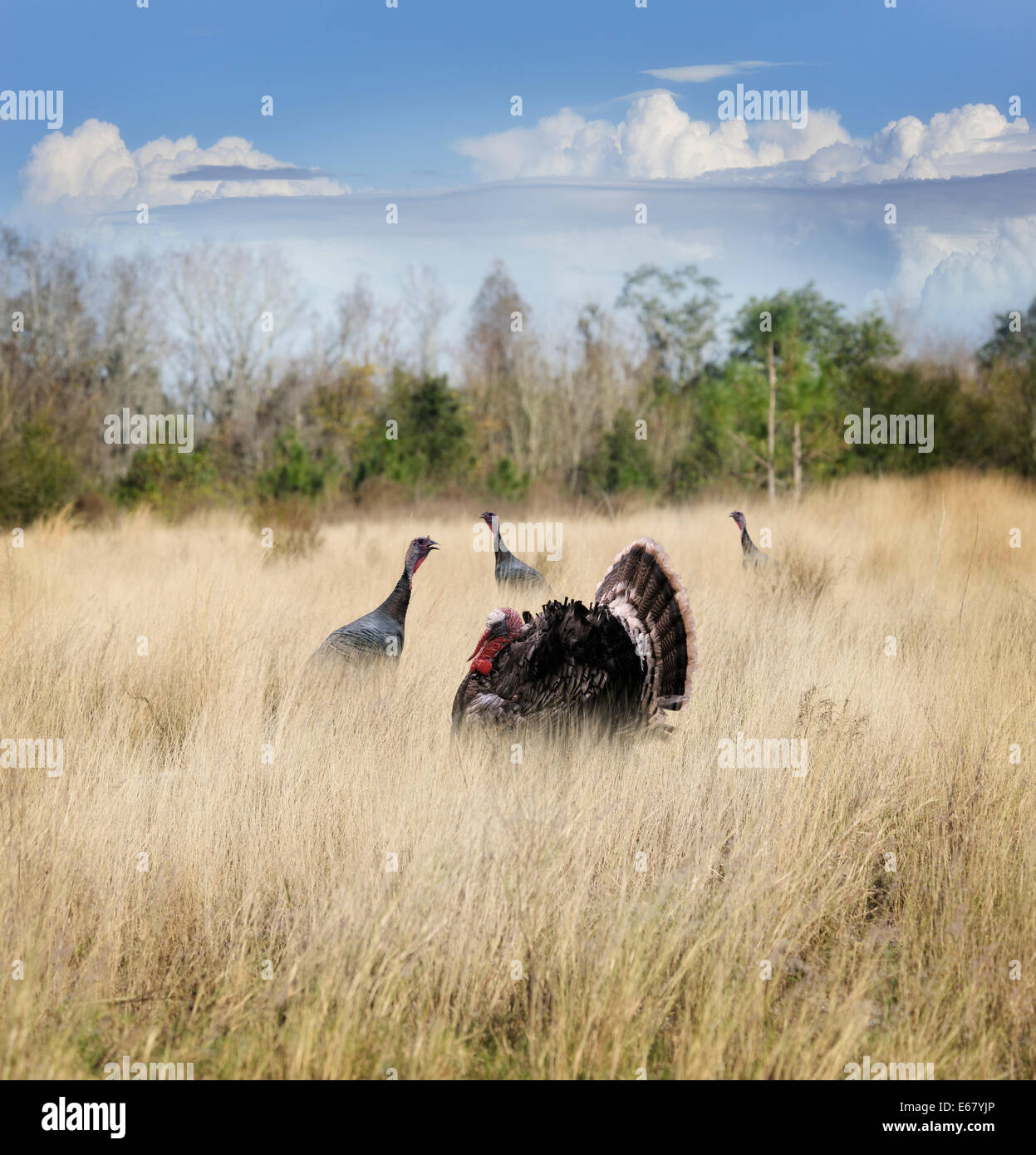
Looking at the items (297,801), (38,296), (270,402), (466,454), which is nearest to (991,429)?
(466,454)

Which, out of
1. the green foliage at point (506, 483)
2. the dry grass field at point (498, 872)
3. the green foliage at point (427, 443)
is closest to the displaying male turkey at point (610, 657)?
the dry grass field at point (498, 872)

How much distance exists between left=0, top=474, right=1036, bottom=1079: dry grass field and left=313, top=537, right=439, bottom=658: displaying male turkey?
205mm

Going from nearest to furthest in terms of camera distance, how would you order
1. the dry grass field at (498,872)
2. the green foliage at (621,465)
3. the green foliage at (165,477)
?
the dry grass field at (498,872) < the green foliage at (165,477) < the green foliage at (621,465)

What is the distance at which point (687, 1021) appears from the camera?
2748mm

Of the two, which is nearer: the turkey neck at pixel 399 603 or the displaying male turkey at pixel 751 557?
the turkey neck at pixel 399 603

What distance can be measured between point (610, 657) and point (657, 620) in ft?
0.93

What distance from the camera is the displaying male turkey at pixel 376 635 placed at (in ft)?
19.2

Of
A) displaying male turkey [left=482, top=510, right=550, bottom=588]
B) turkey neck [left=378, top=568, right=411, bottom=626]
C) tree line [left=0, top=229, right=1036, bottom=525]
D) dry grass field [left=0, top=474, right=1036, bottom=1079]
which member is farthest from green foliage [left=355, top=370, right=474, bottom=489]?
turkey neck [left=378, top=568, right=411, bottom=626]

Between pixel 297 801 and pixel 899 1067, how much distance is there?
2432 mm

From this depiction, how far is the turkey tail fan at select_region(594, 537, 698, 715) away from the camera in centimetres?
429

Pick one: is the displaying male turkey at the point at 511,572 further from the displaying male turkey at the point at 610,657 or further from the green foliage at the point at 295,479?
the green foliage at the point at 295,479

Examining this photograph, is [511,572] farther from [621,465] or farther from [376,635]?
[621,465]

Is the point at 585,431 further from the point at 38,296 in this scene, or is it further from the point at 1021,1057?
the point at 1021,1057

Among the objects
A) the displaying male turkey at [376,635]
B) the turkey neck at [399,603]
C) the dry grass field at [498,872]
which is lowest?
the dry grass field at [498,872]
